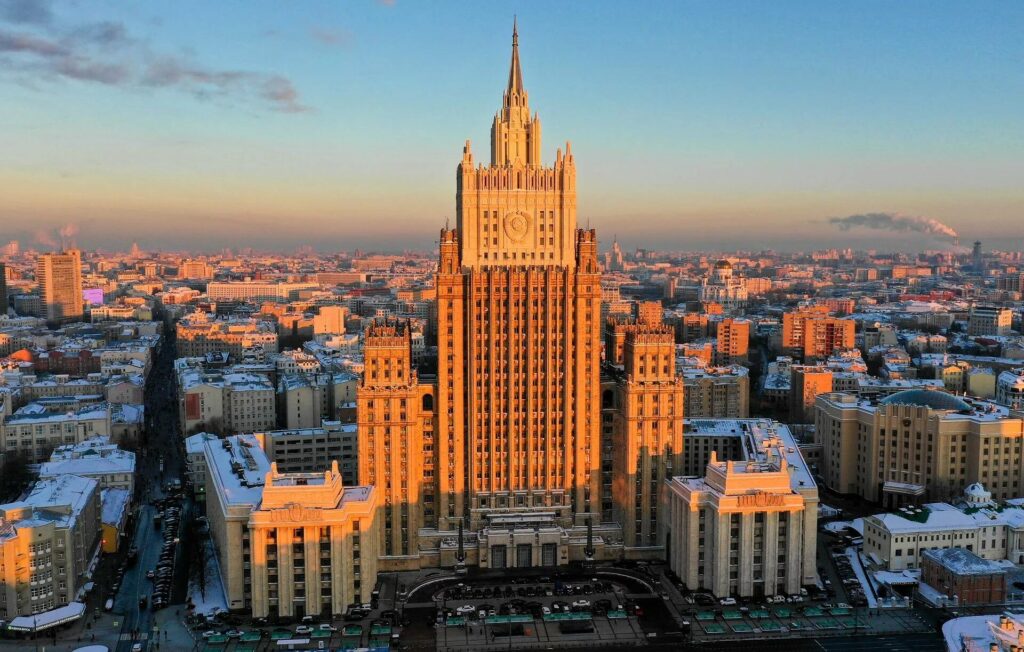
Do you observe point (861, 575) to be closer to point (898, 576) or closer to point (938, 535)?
point (898, 576)

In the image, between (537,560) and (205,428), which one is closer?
(537,560)

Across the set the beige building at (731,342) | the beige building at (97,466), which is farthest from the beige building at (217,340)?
the beige building at (97,466)

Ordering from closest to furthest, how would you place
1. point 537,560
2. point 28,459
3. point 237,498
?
point 237,498, point 537,560, point 28,459

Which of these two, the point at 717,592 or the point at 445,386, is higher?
the point at 445,386

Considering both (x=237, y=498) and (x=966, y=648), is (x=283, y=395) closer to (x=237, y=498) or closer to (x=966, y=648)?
(x=237, y=498)

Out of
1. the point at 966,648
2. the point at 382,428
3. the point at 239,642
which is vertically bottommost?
the point at 239,642

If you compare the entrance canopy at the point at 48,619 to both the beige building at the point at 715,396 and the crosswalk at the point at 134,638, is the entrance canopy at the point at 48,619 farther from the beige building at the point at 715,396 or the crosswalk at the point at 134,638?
the beige building at the point at 715,396

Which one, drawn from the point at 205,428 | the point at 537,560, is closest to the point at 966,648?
the point at 537,560
